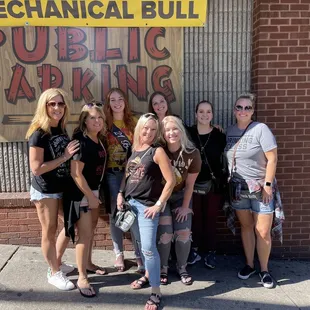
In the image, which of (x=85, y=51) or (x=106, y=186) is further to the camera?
(x=85, y=51)

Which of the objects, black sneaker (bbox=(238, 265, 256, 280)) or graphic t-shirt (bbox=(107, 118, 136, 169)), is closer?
graphic t-shirt (bbox=(107, 118, 136, 169))

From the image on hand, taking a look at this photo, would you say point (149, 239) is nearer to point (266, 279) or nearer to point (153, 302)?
point (153, 302)

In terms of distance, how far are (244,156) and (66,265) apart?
6.95 ft

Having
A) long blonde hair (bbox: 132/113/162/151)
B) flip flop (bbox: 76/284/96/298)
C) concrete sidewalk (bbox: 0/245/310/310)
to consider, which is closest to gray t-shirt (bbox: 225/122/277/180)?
long blonde hair (bbox: 132/113/162/151)

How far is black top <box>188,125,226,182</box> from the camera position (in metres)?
3.45

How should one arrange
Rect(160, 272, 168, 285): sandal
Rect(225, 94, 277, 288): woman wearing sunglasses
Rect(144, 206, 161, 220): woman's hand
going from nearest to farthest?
Rect(144, 206, 161, 220): woman's hand → Rect(225, 94, 277, 288): woman wearing sunglasses → Rect(160, 272, 168, 285): sandal

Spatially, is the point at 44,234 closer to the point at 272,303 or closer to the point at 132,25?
the point at 272,303

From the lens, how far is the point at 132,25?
12.8 feet

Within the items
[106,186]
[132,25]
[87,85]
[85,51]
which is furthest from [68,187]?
[132,25]

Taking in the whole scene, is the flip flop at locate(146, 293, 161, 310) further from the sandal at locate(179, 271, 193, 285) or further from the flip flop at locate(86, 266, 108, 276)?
the flip flop at locate(86, 266, 108, 276)

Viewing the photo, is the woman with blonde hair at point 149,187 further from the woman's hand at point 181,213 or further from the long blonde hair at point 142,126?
the woman's hand at point 181,213

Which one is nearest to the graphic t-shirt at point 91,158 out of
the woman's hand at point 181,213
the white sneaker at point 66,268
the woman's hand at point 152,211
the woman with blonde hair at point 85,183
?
the woman with blonde hair at point 85,183

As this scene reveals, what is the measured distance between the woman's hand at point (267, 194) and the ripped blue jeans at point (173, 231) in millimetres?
706

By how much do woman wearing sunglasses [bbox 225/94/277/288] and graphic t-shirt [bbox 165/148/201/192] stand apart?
468mm
